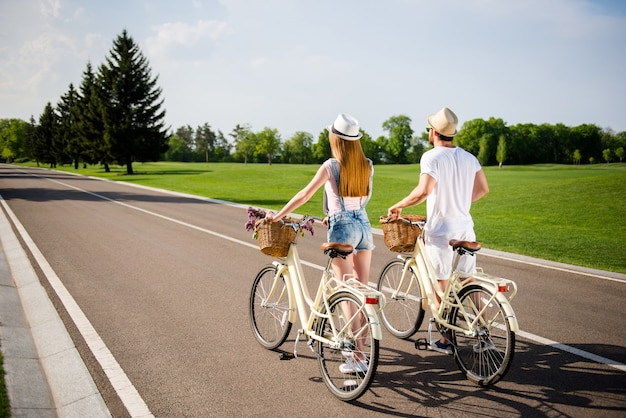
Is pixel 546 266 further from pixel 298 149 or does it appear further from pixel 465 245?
pixel 298 149

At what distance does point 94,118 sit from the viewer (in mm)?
54562

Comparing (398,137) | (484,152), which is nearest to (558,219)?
(484,152)

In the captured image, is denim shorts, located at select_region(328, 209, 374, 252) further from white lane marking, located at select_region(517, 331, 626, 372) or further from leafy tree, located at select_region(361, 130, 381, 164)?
leafy tree, located at select_region(361, 130, 381, 164)

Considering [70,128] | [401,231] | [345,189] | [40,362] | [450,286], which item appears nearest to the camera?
[345,189]

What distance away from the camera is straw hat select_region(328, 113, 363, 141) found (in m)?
3.89

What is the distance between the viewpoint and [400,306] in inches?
208

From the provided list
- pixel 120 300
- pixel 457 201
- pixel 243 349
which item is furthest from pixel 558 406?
pixel 120 300

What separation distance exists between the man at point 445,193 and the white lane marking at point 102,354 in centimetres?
278

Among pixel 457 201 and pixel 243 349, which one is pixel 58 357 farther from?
pixel 457 201

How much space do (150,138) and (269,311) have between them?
52.8m

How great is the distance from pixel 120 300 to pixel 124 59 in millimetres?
54705


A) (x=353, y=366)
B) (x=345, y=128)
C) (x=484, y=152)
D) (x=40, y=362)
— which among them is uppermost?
(x=484, y=152)

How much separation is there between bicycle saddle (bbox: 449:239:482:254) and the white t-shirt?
0.75 feet

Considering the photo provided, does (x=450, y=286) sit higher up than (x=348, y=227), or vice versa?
(x=348, y=227)
